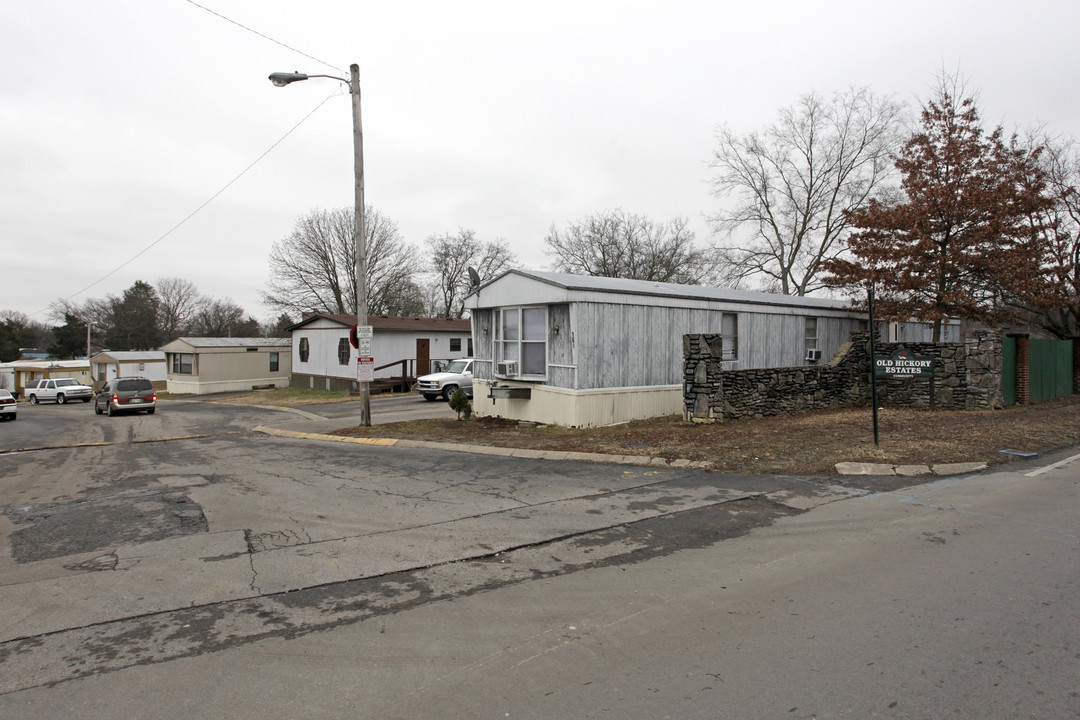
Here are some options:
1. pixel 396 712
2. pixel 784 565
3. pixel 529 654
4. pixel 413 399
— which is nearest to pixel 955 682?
pixel 784 565

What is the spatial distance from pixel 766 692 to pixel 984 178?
19921mm

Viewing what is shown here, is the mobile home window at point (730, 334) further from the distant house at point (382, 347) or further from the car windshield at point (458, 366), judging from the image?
the distant house at point (382, 347)

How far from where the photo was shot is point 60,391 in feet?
140

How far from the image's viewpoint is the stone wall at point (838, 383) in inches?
551

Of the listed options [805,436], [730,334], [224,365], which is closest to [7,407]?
[224,365]

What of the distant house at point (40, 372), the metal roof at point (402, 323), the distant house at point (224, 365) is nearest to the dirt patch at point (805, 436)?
the metal roof at point (402, 323)

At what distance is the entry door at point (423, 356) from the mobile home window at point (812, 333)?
19245mm

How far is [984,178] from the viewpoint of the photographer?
18.0 meters

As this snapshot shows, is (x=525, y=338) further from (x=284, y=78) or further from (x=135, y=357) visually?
(x=135, y=357)

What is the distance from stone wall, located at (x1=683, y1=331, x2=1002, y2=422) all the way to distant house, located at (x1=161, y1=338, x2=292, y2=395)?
112 feet

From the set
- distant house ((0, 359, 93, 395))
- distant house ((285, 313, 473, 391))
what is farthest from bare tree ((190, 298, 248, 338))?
distant house ((285, 313, 473, 391))

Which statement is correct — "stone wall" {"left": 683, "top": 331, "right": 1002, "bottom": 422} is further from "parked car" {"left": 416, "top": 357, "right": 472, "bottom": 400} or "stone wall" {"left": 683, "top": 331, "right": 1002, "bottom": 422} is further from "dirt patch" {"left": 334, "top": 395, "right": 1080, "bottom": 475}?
"parked car" {"left": 416, "top": 357, "right": 472, "bottom": 400}

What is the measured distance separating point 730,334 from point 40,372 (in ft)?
213

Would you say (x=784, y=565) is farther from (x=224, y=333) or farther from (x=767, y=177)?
(x=224, y=333)
